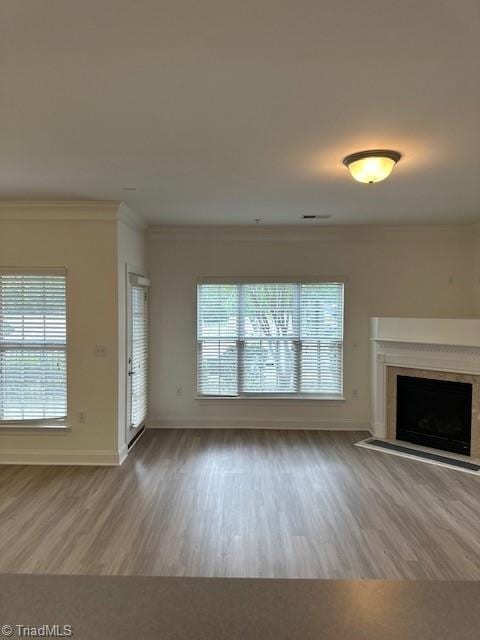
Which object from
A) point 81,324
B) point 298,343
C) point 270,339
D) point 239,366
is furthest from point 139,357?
point 298,343

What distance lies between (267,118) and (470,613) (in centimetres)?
230

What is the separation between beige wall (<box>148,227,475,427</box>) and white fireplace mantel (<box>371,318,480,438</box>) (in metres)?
0.30

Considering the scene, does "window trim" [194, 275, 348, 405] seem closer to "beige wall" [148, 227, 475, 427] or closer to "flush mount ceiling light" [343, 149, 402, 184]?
"beige wall" [148, 227, 475, 427]

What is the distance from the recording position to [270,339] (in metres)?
5.50

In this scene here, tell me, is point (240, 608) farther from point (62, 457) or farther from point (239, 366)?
point (239, 366)

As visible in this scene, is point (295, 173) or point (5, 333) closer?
point (295, 173)

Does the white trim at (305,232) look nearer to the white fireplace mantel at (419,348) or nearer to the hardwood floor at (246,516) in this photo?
the white fireplace mantel at (419,348)

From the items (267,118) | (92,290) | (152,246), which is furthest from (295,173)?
(152,246)

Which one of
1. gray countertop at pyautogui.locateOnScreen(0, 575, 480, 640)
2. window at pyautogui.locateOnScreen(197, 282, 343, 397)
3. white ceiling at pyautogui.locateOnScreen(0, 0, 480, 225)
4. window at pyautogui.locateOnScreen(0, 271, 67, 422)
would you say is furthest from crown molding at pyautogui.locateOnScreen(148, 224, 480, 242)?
gray countertop at pyautogui.locateOnScreen(0, 575, 480, 640)

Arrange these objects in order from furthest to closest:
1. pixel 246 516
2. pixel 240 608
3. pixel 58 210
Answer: pixel 58 210 → pixel 246 516 → pixel 240 608

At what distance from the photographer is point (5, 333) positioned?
4.25 meters

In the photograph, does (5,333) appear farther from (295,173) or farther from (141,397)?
(295,173)

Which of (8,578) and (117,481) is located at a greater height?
(8,578)

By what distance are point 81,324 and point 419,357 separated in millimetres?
3843
